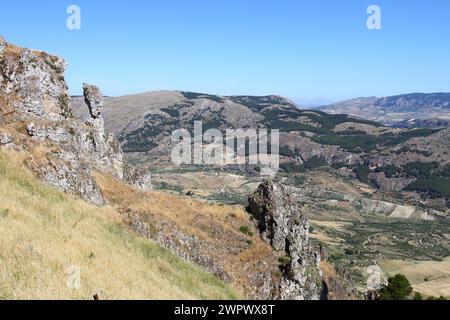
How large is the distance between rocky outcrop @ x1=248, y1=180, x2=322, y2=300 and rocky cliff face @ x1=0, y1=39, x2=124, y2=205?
19.1 meters

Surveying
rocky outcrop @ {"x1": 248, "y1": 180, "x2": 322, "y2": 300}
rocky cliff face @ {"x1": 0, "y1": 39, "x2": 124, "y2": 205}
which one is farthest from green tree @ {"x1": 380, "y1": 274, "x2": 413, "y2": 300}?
rocky cliff face @ {"x1": 0, "y1": 39, "x2": 124, "y2": 205}

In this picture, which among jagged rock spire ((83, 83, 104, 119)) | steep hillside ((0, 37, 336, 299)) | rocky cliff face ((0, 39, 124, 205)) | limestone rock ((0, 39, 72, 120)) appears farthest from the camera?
jagged rock spire ((83, 83, 104, 119))

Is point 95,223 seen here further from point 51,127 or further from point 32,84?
point 32,84

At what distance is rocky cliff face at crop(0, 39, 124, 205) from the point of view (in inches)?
1591

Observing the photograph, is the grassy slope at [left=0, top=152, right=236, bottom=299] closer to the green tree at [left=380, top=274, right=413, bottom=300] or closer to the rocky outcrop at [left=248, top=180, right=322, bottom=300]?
the rocky outcrop at [left=248, top=180, right=322, bottom=300]

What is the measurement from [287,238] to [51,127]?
27997 millimetres

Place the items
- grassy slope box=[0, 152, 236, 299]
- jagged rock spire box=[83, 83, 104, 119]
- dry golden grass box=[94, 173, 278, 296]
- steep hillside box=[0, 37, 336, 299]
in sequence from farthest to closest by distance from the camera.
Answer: jagged rock spire box=[83, 83, 104, 119]
dry golden grass box=[94, 173, 278, 296]
steep hillside box=[0, 37, 336, 299]
grassy slope box=[0, 152, 236, 299]

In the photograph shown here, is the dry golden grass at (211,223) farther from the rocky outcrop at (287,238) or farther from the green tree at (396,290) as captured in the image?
the green tree at (396,290)

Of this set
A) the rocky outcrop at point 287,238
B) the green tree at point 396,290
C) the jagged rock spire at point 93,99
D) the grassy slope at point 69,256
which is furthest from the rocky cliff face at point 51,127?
the green tree at point 396,290

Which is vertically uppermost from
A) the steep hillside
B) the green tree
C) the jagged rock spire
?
the jagged rock spire

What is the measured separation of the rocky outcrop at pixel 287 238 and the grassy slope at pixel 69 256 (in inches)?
769

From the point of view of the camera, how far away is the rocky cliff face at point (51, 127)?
40.4 meters
